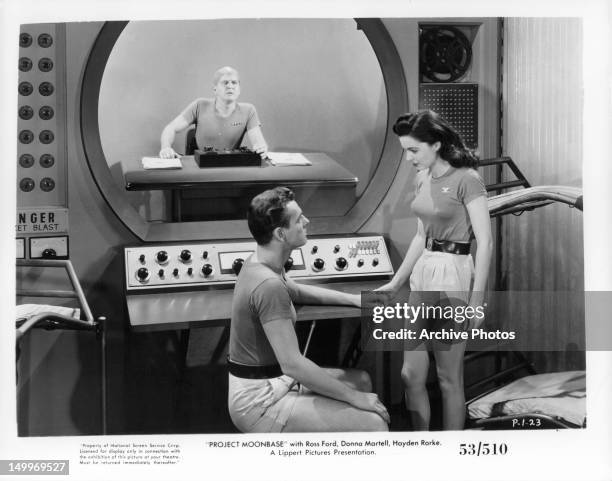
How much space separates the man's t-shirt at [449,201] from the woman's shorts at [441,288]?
73 mm

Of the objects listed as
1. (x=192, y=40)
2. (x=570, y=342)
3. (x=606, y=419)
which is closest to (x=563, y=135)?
(x=570, y=342)

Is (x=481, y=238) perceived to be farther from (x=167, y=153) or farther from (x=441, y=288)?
(x=167, y=153)

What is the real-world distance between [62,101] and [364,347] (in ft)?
4.12

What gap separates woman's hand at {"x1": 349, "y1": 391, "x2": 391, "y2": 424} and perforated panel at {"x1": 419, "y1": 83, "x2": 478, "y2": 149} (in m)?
0.88

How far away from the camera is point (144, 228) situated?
2.17 metres

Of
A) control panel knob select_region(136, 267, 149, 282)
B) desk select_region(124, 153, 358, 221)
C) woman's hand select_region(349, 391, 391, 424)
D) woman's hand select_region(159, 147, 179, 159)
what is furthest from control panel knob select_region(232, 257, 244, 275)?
woman's hand select_region(349, 391, 391, 424)

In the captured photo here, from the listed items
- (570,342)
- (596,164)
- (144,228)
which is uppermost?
(596,164)

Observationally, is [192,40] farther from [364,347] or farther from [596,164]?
[596,164]

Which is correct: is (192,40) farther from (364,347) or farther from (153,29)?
(364,347)

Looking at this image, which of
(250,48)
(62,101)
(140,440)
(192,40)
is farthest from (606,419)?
(62,101)

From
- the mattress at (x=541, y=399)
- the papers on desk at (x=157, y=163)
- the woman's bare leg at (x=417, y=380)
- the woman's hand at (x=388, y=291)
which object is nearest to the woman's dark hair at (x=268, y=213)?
the papers on desk at (x=157, y=163)

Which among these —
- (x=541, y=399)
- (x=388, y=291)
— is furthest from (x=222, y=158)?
(x=541, y=399)

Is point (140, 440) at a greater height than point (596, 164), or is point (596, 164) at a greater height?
point (596, 164)

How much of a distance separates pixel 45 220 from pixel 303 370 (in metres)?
0.96
